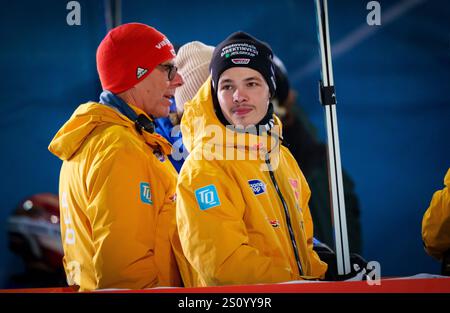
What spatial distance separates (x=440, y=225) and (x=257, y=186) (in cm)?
85

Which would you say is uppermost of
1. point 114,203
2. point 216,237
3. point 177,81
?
point 177,81

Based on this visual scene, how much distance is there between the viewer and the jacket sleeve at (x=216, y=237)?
1992 millimetres

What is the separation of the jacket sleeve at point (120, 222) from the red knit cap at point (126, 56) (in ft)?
1.19

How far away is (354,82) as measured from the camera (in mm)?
3943

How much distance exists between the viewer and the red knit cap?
8.09 feet

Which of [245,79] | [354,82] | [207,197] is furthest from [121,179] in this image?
[354,82]

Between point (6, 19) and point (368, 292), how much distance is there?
243 cm

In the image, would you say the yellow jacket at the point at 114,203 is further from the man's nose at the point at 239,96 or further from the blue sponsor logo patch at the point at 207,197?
the man's nose at the point at 239,96

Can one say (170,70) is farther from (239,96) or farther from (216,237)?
(216,237)

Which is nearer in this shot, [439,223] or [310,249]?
[310,249]

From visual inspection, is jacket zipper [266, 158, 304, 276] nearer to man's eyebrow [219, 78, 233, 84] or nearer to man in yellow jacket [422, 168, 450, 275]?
man's eyebrow [219, 78, 233, 84]

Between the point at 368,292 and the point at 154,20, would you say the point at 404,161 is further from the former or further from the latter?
the point at 368,292

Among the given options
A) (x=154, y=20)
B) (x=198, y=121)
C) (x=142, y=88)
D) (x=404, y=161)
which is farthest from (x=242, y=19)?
(x=198, y=121)

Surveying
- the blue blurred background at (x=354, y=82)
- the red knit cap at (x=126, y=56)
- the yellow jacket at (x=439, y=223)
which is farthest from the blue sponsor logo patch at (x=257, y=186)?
the blue blurred background at (x=354, y=82)
